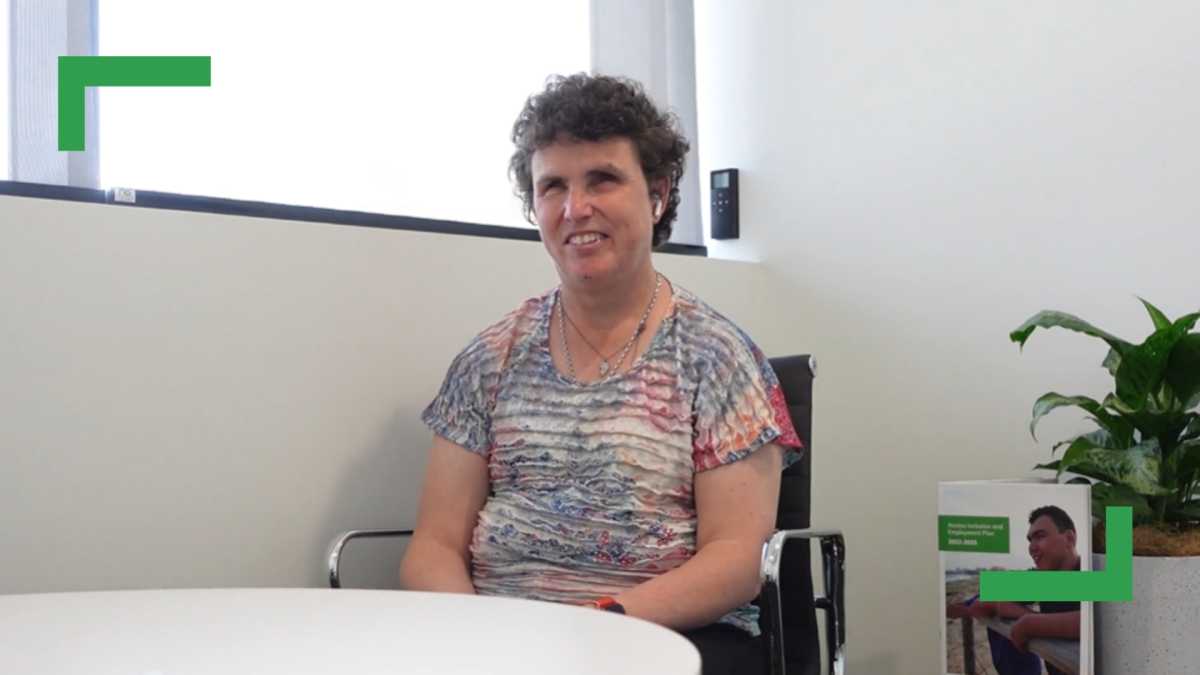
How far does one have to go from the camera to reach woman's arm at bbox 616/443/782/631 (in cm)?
175

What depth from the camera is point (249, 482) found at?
2109 millimetres

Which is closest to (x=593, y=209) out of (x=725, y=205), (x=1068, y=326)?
(x=1068, y=326)

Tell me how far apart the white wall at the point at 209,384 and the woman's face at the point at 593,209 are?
0.40m

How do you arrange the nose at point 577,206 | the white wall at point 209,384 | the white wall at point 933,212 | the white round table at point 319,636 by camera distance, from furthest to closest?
the white wall at point 933,212 → the nose at point 577,206 → the white wall at point 209,384 → the white round table at point 319,636

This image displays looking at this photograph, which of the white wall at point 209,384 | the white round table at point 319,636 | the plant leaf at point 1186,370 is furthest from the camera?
the plant leaf at point 1186,370

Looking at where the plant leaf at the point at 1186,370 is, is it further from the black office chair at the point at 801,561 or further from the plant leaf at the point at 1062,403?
the black office chair at the point at 801,561

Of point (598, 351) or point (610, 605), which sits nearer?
point (610, 605)

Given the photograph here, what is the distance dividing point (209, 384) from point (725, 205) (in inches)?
59.7

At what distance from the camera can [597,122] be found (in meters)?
2.02

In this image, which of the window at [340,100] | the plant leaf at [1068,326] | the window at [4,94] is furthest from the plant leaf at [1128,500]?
the window at [4,94]

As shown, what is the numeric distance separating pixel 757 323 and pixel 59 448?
1.68 m

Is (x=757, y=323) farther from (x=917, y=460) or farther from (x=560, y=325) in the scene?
(x=560, y=325)

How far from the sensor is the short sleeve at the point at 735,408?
1.88 m

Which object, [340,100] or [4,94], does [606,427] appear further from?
[4,94]
